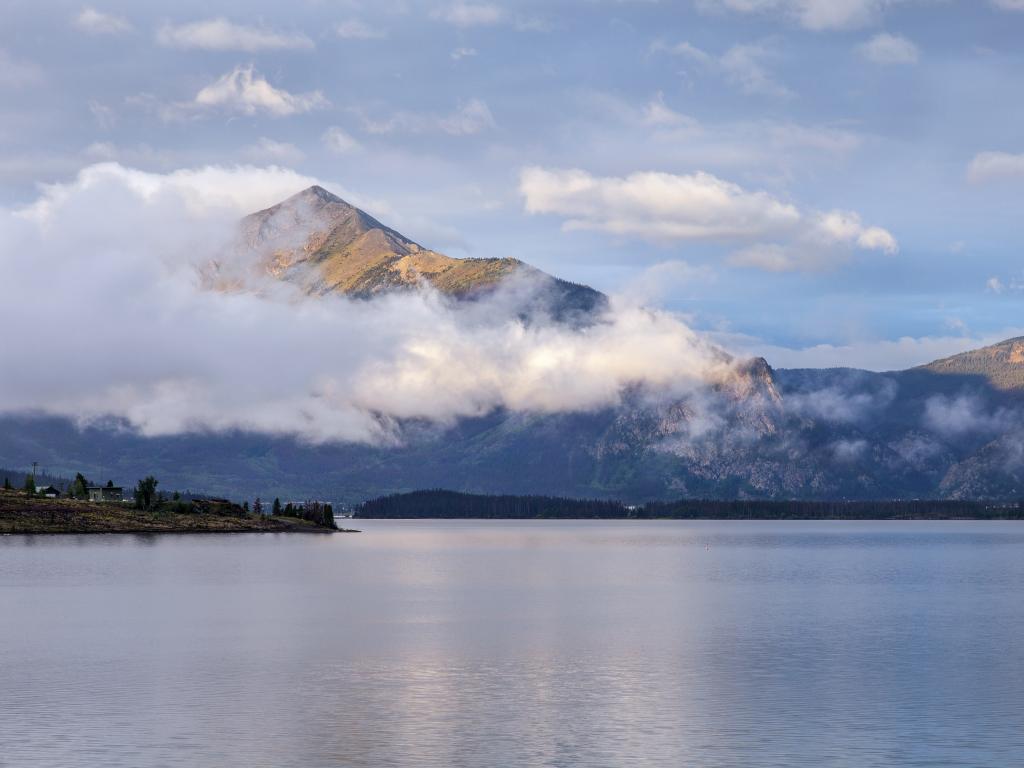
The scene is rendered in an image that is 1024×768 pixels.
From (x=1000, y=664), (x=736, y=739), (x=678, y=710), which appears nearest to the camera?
(x=736, y=739)

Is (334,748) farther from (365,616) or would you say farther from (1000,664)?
(365,616)

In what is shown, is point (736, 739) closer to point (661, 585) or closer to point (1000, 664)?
point (1000, 664)

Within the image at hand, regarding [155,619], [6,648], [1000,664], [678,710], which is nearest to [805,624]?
[1000,664]

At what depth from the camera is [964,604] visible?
161 meters

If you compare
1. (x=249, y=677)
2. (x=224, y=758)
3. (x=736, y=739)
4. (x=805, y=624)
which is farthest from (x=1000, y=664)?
(x=224, y=758)

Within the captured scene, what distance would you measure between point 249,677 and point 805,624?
62954 millimetres

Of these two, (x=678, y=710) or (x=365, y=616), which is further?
(x=365, y=616)

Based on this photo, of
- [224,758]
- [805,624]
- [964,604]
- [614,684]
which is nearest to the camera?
[224,758]

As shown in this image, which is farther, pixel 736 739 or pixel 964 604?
pixel 964 604

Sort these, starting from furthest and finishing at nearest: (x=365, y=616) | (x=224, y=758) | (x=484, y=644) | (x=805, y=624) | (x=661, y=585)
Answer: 1. (x=661, y=585)
2. (x=365, y=616)
3. (x=805, y=624)
4. (x=484, y=644)
5. (x=224, y=758)

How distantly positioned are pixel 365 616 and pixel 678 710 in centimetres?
6875

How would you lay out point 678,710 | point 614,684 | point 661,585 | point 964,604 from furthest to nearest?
point 661,585, point 964,604, point 614,684, point 678,710

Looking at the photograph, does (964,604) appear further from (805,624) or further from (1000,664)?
(1000,664)

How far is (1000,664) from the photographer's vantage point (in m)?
101
